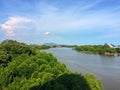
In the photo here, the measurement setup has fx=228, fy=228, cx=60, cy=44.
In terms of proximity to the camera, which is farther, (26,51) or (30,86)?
(26,51)

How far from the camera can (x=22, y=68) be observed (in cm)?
1747

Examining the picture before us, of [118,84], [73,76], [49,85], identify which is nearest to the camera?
[49,85]

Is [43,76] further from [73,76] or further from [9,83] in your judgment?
[9,83]

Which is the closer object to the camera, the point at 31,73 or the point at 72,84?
the point at 72,84

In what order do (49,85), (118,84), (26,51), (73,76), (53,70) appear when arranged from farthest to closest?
(26,51)
(118,84)
(53,70)
(73,76)
(49,85)

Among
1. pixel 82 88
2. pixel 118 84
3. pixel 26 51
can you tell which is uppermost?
pixel 26 51

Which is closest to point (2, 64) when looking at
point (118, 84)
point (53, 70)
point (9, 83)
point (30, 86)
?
point (9, 83)

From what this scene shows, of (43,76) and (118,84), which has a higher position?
(43,76)

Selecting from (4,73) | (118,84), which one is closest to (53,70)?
(4,73)

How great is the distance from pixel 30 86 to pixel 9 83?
4.01 meters

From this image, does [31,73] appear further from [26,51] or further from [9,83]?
[26,51]

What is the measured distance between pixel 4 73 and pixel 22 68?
181 cm

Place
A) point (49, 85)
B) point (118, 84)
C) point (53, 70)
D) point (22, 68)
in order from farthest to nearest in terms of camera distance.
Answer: point (118, 84)
point (22, 68)
point (53, 70)
point (49, 85)

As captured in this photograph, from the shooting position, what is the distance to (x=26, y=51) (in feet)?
90.5
